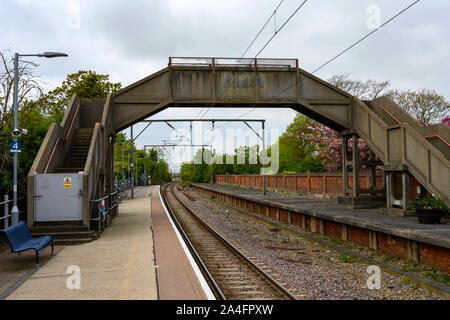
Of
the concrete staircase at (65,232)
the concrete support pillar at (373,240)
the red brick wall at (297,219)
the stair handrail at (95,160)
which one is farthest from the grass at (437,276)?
the stair handrail at (95,160)

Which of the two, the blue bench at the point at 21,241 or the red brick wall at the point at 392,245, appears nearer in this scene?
the blue bench at the point at 21,241

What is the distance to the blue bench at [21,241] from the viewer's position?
8.12 meters

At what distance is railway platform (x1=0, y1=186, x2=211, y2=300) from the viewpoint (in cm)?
630

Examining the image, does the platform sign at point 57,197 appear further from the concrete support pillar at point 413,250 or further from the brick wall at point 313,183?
the brick wall at point 313,183

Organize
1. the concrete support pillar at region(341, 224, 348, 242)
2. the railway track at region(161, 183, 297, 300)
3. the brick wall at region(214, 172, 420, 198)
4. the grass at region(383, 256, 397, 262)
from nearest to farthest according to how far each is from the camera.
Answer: the railway track at region(161, 183, 297, 300) < the grass at region(383, 256, 397, 262) < the concrete support pillar at region(341, 224, 348, 242) < the brick wall at region(214, 172, 420, 198)

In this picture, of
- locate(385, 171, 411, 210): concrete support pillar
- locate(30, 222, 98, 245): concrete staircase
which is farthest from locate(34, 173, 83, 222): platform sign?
locate(385, 171, 411, 210): concrete support pillar

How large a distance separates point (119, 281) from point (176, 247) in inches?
134

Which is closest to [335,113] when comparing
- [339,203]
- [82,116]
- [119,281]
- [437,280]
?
[339,203]

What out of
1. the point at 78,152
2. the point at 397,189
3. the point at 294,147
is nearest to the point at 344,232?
the point at 397,189

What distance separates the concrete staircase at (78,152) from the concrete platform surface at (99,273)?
355cm

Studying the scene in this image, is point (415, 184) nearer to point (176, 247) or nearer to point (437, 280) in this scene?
point (437, 280)

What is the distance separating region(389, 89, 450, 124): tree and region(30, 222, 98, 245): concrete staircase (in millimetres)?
36763

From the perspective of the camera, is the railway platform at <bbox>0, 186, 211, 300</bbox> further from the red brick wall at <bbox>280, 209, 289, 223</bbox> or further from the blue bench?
the red brick wall at <bbox>280, 209, 289, 223</bbox>
